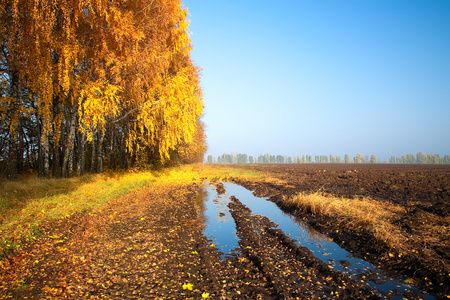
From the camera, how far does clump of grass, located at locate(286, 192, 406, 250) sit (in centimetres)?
661

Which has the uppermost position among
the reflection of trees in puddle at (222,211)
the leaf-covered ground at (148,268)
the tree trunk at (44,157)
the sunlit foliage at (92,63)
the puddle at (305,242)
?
the sunlit foliage at (92,63)

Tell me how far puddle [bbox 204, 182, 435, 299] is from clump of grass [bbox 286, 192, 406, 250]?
1.00 meters

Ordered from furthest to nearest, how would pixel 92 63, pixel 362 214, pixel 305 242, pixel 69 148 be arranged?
pixel 69 148, pixel 92 63, pixel 362 214, pixel 305 242

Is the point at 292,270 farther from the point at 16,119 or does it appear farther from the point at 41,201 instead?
Result: the point at 16,119

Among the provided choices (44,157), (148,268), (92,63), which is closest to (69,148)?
(44,157)

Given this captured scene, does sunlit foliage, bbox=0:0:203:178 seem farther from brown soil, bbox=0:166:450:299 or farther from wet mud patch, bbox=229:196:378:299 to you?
wet mud patch, bbox=229:196:378:299

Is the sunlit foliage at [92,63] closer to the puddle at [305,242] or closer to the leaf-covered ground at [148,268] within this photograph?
the puddle at [305,242]

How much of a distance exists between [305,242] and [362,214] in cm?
297

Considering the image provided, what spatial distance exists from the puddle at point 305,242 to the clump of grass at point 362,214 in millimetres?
996

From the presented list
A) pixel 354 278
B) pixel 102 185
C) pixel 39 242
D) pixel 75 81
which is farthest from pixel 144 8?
pixel 354 278

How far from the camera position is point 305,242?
7.00 metres

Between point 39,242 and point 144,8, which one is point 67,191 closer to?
point 39,242

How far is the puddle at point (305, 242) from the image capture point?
15.8ft

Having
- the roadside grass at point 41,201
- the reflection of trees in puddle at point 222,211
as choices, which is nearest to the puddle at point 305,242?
the reflection of trees in puddle at point 222,211
